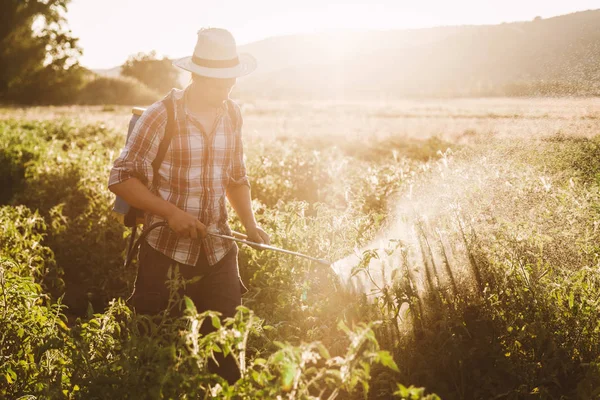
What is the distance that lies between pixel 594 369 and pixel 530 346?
0.38 m

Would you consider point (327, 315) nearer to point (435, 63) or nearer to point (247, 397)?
point (247, 397)

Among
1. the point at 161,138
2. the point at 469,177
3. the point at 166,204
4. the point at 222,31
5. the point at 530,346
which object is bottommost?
the point at 530,346

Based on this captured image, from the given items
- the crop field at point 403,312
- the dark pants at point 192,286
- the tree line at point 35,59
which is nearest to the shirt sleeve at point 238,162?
the dark pants at point 192,286

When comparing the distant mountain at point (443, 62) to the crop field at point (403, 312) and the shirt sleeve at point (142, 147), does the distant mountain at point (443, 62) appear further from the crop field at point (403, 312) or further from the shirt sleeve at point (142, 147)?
the shirt sleeve at point (142, 147)

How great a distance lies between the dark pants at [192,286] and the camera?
2879 millimetres

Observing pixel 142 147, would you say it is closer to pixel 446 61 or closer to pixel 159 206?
pixel 159 206

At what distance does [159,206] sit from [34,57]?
4523 cm

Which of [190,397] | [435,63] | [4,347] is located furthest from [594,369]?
[435,63]

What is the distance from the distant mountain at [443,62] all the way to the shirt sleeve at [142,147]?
0.71 metres

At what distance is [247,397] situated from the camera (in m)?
2.10

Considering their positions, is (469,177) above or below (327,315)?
above

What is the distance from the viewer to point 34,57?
41469 millimetres

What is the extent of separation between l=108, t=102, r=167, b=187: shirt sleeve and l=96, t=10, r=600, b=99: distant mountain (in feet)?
2.31

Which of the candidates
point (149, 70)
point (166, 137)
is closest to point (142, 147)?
point (166, 137)
